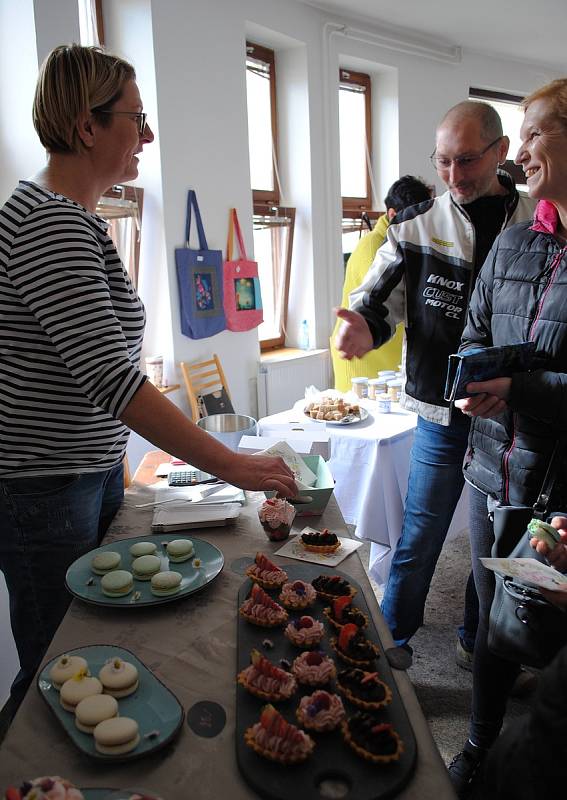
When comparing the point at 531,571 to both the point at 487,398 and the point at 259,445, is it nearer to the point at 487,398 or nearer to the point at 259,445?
the point at 487,398

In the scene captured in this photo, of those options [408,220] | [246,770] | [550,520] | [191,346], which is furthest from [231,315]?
[246,770]

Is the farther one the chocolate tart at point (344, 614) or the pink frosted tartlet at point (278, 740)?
the chocolate tart at point (344, 614)

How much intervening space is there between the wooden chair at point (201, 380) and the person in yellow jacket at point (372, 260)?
2.53 ft

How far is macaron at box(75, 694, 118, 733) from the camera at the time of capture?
0.69 meters

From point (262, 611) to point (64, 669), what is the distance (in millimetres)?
284

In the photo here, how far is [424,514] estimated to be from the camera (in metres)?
1.92

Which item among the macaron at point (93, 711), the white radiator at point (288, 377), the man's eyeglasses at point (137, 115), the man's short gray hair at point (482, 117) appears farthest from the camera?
the white radiator at point (288, 377)

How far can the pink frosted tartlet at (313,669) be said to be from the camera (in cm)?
78

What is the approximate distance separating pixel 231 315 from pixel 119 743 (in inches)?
140

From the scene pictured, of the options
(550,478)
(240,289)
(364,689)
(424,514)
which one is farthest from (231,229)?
(364,689)

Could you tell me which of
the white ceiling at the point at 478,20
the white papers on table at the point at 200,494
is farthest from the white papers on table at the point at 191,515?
the white ceiling at the point at 478,20

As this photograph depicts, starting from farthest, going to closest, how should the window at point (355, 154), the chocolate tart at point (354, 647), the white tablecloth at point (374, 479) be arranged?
the window at point (355, 154) < the white tablecloth at point (374, 479) < the chocolate tart at point (354, 647)

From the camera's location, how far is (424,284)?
185 cm

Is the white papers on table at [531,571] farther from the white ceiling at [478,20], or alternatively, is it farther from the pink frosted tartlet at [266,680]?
the white ceiling at [478,20]
